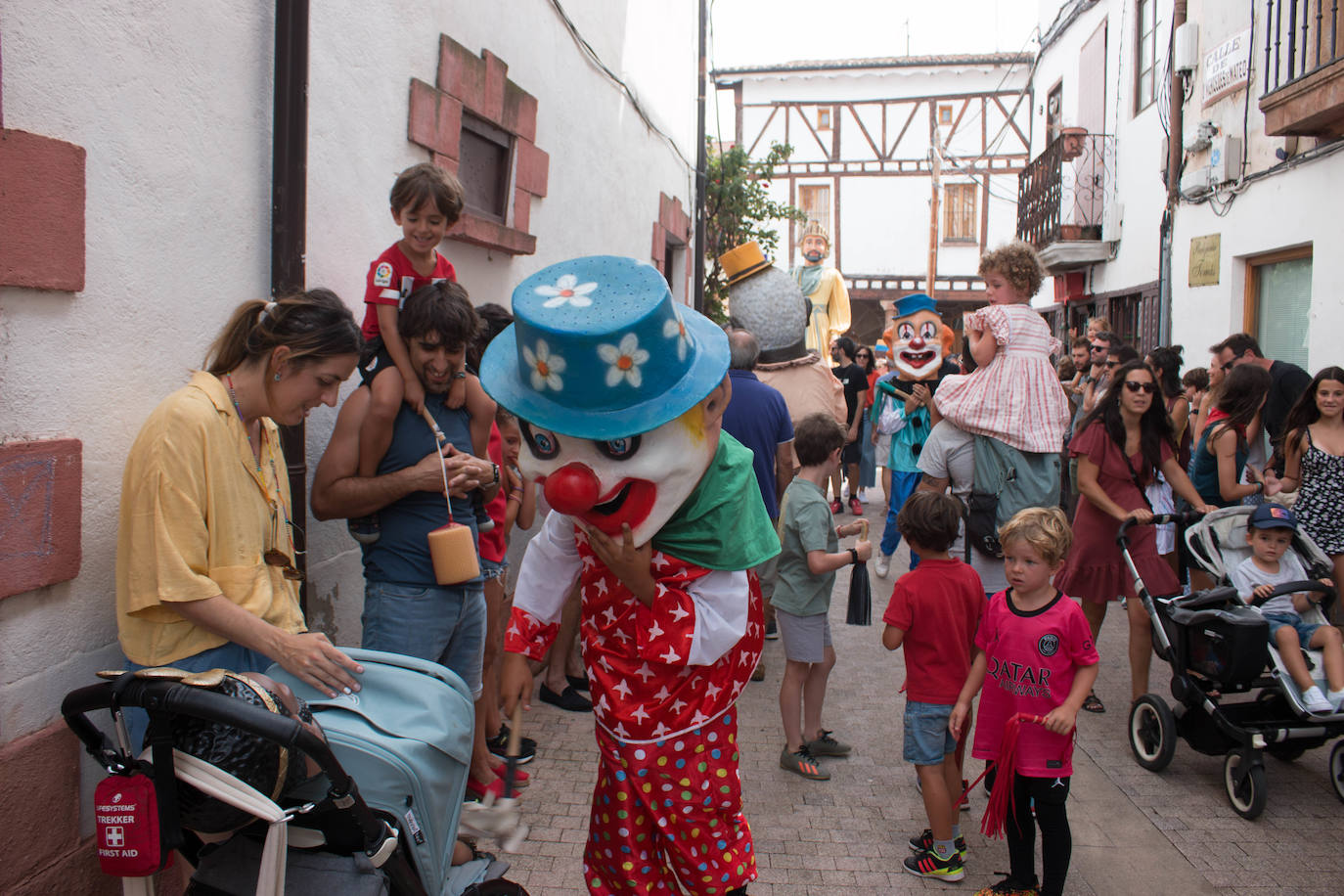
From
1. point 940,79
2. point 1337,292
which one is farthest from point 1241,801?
point 940,79

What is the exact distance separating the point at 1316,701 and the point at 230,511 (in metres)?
3.88

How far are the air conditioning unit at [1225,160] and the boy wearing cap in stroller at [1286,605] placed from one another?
6060 mm

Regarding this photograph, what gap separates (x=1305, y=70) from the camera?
7.38 meters

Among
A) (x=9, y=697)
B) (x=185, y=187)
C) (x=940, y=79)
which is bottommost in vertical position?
(x=9, y=697)

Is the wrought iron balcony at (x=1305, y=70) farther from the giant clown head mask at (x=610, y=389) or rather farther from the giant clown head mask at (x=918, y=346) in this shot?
the giant clown head mask at (x=610, y=389)

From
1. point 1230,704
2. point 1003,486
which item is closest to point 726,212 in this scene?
point 1003,486

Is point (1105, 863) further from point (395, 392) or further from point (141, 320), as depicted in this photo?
point (141, 320)

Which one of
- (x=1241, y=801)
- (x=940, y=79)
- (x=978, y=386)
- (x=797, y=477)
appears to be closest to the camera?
→ (x=1241, y=801)

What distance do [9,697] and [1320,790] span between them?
4633 mm

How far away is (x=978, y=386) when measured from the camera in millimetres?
4457

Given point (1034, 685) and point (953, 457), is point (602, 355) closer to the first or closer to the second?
point (1034, 685)

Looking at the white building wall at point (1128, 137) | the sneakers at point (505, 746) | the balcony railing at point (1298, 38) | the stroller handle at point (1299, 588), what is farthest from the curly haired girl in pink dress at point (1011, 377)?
the white building wall at point (1128, 137)

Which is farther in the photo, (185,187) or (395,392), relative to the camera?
(395,392)

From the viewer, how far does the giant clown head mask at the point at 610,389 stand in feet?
6.44
